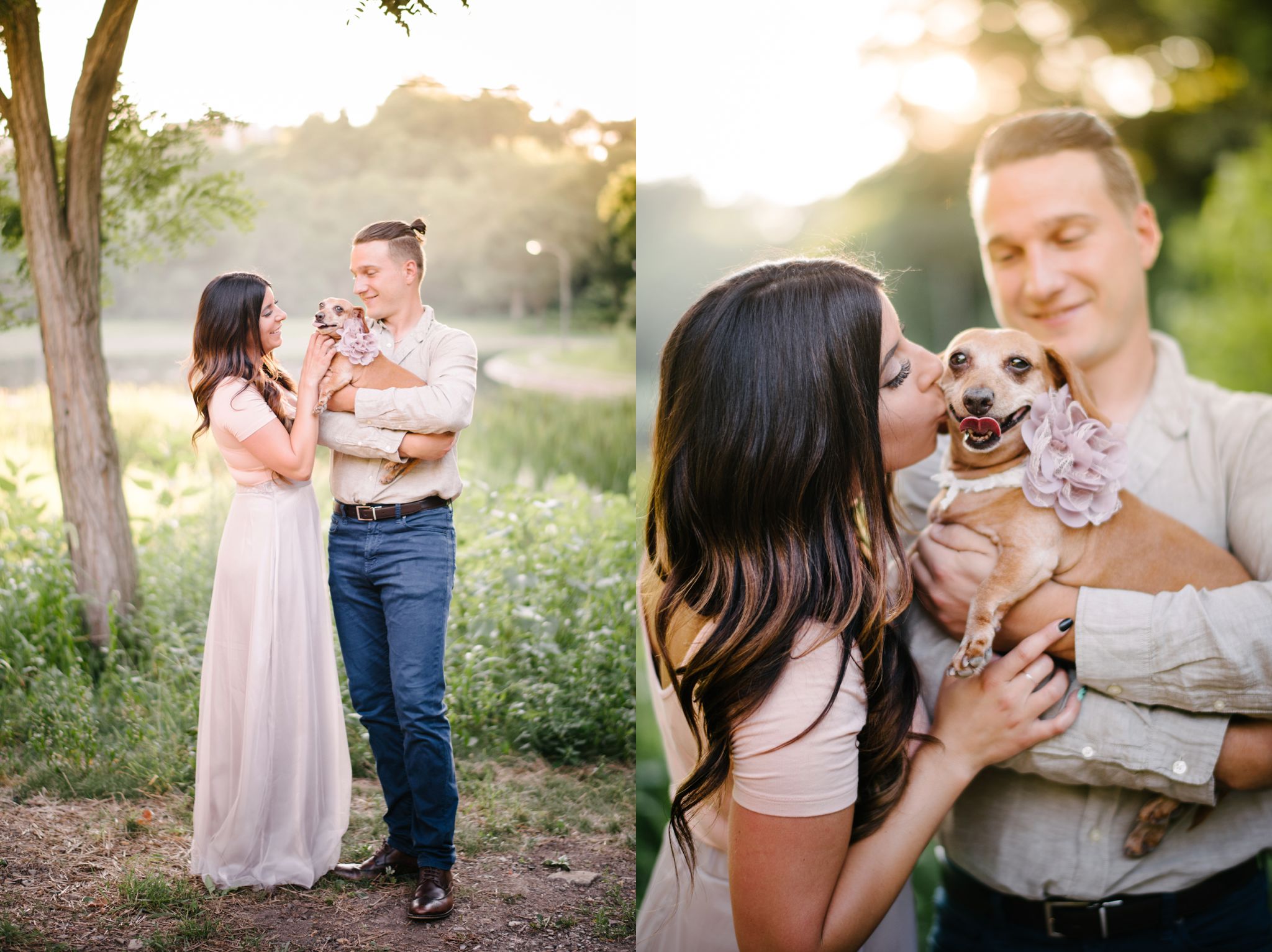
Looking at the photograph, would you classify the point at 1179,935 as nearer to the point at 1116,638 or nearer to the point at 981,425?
the point at 1116,638

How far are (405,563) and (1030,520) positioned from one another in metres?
1.35

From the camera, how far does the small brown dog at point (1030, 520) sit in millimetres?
1768

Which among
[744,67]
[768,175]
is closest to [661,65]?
[744,67]

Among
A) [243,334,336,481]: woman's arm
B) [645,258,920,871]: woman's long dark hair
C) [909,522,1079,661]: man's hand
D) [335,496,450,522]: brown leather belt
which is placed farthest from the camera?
[335,496,450,522]: brown leather belt

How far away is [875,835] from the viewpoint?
1608mm

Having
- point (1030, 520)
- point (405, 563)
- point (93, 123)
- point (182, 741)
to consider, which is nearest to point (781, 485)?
point (1030, 520)

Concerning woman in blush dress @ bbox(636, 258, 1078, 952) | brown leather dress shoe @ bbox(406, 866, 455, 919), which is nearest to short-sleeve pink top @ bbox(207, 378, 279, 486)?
woman in blush dress @ bbox(636, 258, 1078, 952)

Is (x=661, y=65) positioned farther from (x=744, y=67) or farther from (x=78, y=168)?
(x=78, y=168)

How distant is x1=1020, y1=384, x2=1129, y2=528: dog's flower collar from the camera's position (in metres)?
1.75

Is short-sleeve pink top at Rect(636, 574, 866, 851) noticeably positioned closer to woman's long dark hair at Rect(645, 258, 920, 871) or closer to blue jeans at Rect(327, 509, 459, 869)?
woman's long dark hair at Rect(645, 258, 920, 871)

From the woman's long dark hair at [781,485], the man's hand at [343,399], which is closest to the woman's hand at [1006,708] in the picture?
the woman's long dark hair at [781,485]

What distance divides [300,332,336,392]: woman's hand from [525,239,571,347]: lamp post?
0.81 metres

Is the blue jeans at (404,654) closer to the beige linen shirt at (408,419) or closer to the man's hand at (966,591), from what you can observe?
the beige linen shirt at (408,419)

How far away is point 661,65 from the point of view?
9.45 feet
